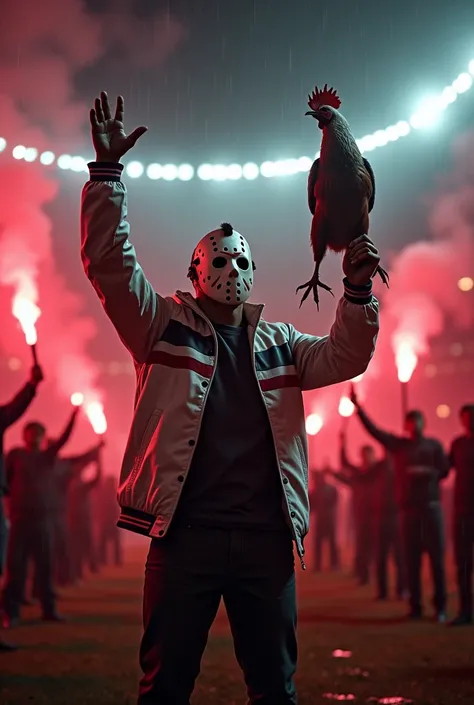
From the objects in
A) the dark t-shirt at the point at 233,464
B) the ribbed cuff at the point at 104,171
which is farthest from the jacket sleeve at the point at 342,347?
the ribbed cuff at the point at 104,171

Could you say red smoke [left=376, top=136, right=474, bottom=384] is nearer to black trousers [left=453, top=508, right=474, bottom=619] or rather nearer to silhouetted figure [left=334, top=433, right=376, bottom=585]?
silhouetted figure [left=334, top=433, right=376, bottom=585]

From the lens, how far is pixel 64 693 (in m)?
3.91

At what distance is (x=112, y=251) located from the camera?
2.29 m

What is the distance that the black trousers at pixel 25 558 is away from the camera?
6172 millimetres

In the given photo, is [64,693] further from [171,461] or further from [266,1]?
[266,1]

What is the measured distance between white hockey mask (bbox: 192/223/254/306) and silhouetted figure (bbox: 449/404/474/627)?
391 centimetres

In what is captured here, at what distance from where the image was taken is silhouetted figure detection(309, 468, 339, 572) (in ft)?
37.1

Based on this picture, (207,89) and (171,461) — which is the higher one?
(207,89)

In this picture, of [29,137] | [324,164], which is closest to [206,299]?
[324,164]

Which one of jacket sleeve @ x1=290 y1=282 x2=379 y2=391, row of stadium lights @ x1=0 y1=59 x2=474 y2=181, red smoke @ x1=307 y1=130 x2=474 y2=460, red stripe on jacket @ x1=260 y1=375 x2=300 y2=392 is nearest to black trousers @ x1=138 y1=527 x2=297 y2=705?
red stripe on jacket @ x1=260 y1=375 x2=300 y2=392

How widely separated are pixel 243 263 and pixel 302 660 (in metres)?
2.95

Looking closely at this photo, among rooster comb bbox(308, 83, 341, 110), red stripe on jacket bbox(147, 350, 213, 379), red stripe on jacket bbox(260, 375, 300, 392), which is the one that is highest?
rooster comb bbox(308, 83, 341, 110)

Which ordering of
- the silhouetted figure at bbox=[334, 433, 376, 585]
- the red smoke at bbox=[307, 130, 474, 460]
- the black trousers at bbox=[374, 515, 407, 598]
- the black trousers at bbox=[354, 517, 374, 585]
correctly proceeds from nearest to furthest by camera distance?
1. the black trousers at bbox=[374, 515, 407, 598]
2. the silhouetted figure at bbox=[334, 433, 376, 585]
3. the black trousers at bbox=[354, 517, 374, 585]
4. the red smoke at bbox=[307, 130, 474, 460]

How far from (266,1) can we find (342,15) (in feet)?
2.89
